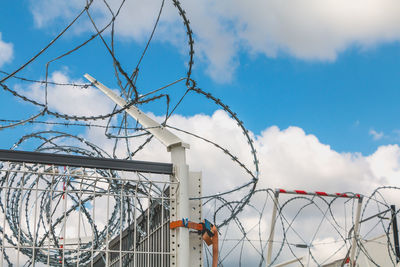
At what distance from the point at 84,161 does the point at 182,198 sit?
1.46 metres

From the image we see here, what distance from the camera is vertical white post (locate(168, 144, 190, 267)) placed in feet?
24.6

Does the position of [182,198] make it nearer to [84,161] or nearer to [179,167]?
[179,167]

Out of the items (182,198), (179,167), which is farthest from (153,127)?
(182,198)

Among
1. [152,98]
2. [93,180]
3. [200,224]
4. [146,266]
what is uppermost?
[152,98]

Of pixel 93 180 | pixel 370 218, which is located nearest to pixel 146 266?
pixel 93 180

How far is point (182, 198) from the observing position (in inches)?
305

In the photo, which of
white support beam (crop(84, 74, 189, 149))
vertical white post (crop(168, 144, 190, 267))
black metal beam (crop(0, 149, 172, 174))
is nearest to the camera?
black metal beam (crop(0, 149, 172, 174))

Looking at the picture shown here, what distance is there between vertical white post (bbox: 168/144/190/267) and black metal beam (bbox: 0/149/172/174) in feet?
0.49

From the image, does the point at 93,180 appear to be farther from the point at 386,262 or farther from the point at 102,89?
the point at 386,262

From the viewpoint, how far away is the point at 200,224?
7.78m

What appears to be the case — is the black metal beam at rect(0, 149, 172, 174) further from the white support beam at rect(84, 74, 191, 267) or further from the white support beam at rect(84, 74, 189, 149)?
the white support beam at rect(84, 74, 189, 149)

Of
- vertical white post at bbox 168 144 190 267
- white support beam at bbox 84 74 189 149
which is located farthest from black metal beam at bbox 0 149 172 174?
white support beam at bbox 84 74 189 149

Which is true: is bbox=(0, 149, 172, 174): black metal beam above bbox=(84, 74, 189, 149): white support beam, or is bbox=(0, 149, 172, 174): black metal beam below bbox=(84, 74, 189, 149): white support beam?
below

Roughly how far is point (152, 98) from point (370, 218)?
488cm
